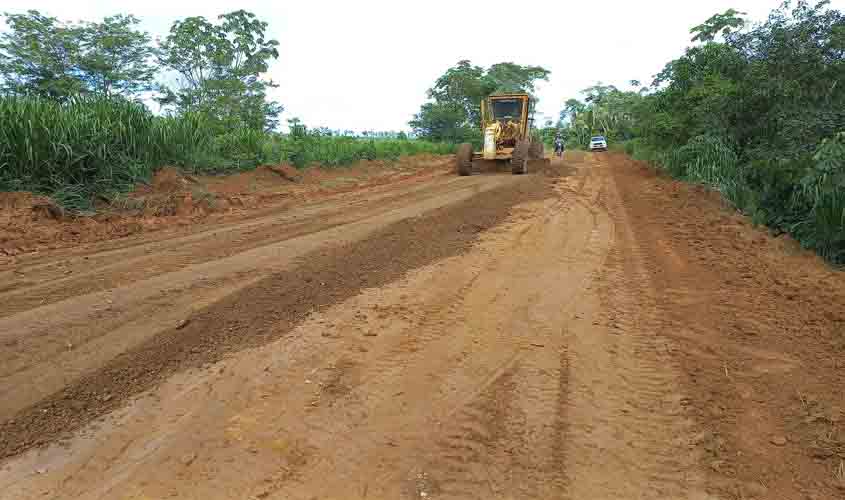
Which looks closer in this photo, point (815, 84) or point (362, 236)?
point (362, 236)

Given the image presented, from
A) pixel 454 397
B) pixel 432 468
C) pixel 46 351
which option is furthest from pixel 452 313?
pixel 46 351

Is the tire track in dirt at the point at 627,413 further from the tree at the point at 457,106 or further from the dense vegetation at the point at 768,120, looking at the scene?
the tree at the point at 457,106

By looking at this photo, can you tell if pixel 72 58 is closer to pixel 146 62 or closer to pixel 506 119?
pixel 146 62

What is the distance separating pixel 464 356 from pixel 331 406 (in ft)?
3.39

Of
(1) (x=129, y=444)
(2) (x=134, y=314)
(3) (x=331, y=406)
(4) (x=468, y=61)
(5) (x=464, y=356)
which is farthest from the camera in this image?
(4) (x=468, y=61)

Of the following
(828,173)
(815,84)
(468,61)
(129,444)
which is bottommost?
(129,444)

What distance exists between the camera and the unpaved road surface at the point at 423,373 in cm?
239

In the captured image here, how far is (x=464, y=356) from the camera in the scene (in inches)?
141

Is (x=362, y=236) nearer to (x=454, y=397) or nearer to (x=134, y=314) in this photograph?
(x=134, y=314)

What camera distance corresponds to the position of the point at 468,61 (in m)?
34.2

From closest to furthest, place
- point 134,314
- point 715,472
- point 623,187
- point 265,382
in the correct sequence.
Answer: point 715,472 < point 265,382 < point 134,314 < point 623,187

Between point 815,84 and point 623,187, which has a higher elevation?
point 815,84

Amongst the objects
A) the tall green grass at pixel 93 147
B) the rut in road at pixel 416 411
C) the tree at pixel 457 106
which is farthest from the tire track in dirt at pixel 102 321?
the tree at pixel 457 106

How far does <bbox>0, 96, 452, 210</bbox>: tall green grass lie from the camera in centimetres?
862
